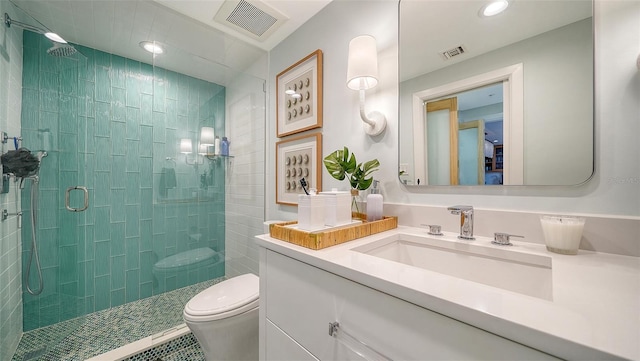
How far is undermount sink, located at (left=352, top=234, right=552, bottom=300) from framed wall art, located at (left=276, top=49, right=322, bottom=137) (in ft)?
3.23

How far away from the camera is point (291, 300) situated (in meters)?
0.76

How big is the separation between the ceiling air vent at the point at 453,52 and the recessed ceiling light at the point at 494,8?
13 cm

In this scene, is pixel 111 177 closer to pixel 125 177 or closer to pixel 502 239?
pixel 125 177

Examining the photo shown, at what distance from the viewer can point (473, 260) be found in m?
0.81

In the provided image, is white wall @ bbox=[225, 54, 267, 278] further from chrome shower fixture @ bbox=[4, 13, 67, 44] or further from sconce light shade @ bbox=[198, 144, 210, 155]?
chrome shower fixture @ bbox=[4, 13, 67, 44]

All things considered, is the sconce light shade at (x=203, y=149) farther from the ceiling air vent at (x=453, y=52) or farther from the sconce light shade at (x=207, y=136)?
the ceiling air vent at (x=453, y=52)

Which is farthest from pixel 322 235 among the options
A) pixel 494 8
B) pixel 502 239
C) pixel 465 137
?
pixel 494 8

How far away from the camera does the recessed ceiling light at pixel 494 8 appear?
900 millimetres

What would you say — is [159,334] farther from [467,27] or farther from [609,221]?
[467,27]

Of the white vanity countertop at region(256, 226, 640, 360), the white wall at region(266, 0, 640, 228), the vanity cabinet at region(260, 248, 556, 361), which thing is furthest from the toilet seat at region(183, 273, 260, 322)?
the white vanity countertop at region(256, 226, 640, 360)

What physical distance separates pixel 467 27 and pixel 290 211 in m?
1.53

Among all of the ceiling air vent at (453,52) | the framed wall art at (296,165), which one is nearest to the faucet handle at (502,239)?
the ceiling air vent at (453,52)

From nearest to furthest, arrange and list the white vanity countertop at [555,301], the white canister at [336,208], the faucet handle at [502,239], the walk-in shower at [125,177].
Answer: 1. the white vanity countertop at [555,301]
2. the faucet handle at [502,239]
3. the white canister at [336,208]
4. the walk-in shower at [125,177]

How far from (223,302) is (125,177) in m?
1.68
